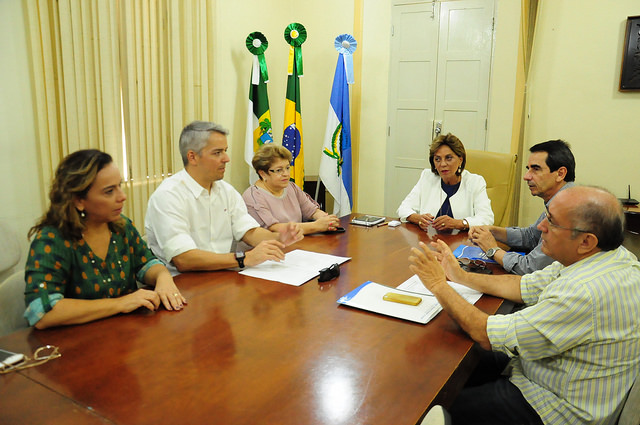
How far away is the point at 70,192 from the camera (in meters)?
1.55

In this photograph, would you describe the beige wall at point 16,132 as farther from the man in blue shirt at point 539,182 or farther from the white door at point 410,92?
the white door at point 410,92

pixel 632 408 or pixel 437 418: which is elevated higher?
pixel 437 418

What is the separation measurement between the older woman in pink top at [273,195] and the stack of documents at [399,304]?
96cm

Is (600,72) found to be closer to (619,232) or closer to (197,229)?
(619,232)

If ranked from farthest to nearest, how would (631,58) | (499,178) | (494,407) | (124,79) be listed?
1. (631,58)
2. (499,178)
3. (124,79)
4. (494,407)

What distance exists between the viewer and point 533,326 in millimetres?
1320

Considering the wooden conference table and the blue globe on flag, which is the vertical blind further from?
the wooden conference table

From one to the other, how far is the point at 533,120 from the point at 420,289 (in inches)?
130

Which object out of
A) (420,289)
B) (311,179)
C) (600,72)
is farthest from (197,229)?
(600,72)

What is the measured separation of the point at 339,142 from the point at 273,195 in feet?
7.13

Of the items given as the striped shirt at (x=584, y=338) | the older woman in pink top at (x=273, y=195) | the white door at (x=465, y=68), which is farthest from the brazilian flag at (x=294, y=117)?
the striped shirt at (x=584, y=338)

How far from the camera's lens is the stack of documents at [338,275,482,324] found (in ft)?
5.09

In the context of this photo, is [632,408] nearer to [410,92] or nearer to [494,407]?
[494,407]

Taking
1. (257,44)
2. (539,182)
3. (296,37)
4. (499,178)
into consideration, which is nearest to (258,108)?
(257,44)
